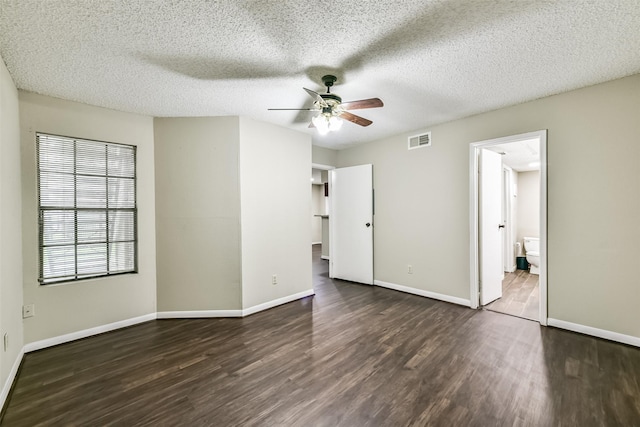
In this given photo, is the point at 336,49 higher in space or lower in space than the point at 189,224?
higher

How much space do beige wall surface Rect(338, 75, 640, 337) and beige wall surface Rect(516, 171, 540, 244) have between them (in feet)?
11.3

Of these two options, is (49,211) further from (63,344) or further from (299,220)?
(299,220)

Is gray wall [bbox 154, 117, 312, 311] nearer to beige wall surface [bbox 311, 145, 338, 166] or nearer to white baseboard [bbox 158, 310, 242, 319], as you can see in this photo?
white baseboard [bbox 158, 310, 242, 319]

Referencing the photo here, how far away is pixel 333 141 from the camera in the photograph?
465 centimetres

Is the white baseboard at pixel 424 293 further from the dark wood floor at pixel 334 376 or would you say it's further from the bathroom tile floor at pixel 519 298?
the dark wood floor at pixel 334 376

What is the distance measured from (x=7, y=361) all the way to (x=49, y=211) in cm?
138

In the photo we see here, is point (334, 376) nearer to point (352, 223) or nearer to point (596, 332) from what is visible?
point (596, 332)

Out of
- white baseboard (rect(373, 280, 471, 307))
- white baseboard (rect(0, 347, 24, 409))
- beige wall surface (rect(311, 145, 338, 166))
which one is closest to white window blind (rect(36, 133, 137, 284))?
white baseboard (rect(0, 347, 24, 409))

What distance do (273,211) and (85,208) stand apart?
2.05 metres

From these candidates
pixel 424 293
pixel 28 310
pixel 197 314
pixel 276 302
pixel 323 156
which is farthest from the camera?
pixel 323 156

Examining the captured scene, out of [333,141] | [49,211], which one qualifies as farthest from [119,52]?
[333,141]

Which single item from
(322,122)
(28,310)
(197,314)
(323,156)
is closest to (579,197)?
(322,122)

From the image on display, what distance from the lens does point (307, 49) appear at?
79.2 inches

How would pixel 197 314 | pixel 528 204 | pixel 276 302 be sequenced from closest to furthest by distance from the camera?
pixel 197 314
pixel 276 302
pixel 528 204
